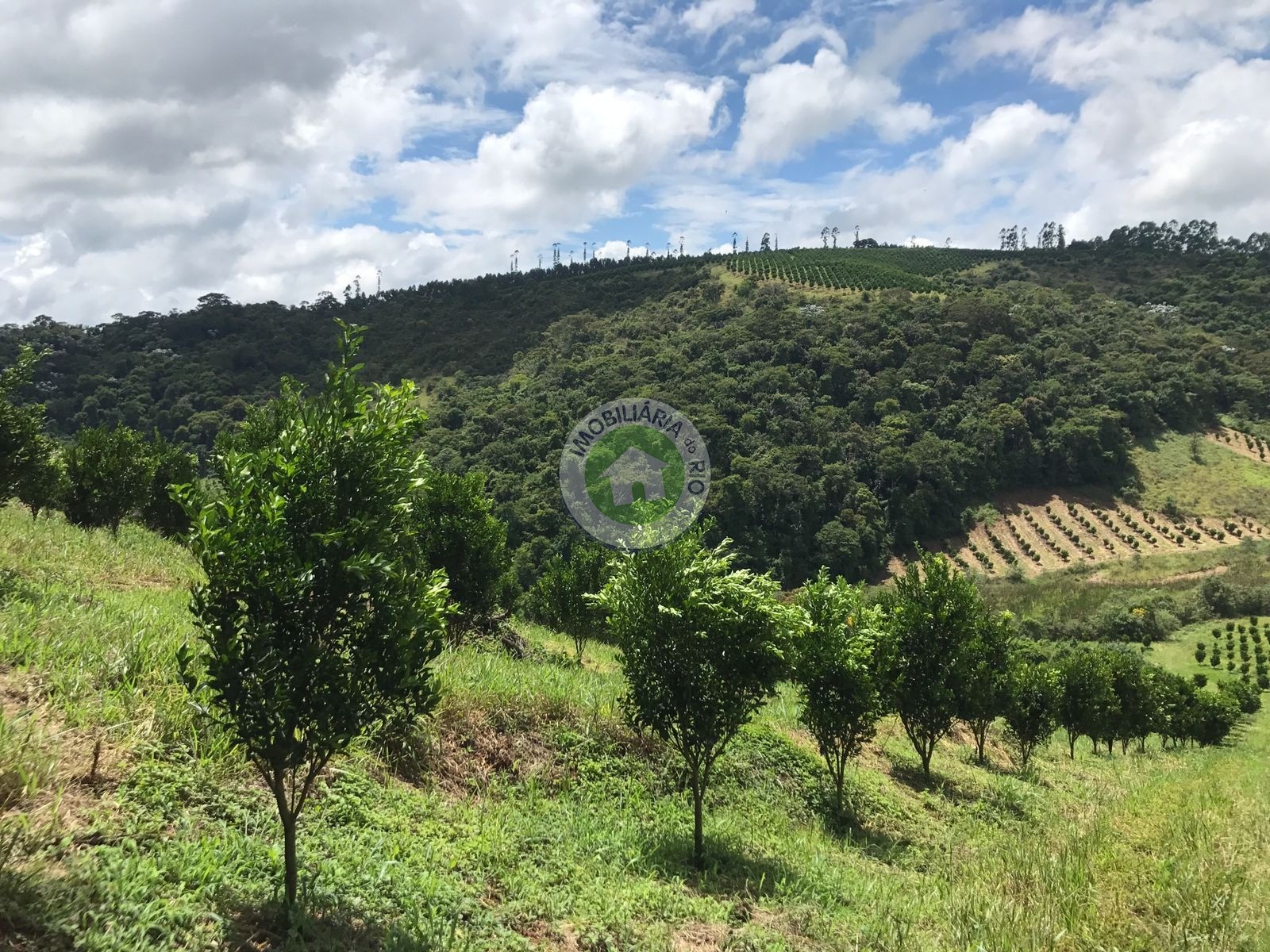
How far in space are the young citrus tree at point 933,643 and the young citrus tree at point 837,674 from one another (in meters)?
2.61

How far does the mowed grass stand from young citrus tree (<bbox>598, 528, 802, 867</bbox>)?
1737 millimetres

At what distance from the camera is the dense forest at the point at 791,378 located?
7406 cm

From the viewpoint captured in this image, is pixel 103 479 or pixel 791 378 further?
pixel 791 378

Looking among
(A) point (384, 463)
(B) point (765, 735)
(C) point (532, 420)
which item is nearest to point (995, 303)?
(C) point (532, 420)

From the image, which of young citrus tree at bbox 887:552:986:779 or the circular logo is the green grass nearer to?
the circular logo

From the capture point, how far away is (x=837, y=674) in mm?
12000

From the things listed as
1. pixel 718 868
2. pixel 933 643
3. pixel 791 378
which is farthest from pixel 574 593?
pixel 791 378

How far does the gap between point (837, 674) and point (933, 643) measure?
169 inches

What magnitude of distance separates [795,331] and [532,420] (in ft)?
158

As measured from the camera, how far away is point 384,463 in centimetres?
504

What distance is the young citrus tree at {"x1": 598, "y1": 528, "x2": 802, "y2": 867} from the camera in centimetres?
822

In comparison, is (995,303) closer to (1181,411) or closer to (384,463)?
(1181,411)

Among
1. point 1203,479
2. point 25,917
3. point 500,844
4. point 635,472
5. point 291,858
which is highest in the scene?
point 635,472

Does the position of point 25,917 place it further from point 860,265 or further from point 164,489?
point 860,265
